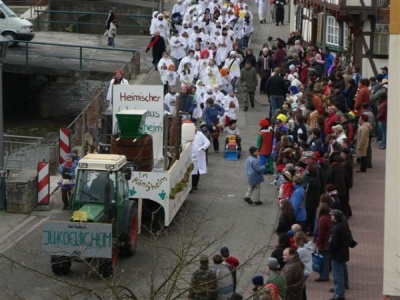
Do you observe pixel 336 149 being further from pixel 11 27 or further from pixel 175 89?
pixel 11 27

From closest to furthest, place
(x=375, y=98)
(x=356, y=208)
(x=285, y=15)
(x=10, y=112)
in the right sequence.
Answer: (x=356, y=208)
(x=375, y=98)
(x=10, y=112)
(x=285, y=15)

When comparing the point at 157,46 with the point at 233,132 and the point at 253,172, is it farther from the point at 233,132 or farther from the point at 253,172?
Result: the point at 253,172

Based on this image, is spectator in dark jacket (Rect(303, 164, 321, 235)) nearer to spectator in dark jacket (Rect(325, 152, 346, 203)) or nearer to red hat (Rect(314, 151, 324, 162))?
spectator in dark jacket (Rect(325, 152, 346, 203))

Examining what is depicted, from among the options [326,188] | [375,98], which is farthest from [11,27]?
[326,188]

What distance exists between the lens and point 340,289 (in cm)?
2100

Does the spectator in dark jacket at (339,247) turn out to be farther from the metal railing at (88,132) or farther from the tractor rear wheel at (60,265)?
the metal railing at (88,132)

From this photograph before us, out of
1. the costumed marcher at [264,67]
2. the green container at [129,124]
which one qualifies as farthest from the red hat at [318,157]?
the costumed marcher at [264,67]

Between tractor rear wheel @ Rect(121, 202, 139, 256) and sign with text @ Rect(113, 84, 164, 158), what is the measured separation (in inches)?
146

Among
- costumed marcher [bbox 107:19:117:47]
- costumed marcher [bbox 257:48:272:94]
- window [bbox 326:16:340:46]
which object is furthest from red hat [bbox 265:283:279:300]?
costumed marcher [bbox 107:19:117:47]

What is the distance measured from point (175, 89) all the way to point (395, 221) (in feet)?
51.3

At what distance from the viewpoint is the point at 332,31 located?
140 feet

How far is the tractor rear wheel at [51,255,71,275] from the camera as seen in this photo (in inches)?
853

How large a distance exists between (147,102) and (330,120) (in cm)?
490

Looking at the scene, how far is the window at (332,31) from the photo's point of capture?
42.3 meters
